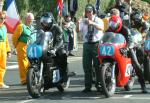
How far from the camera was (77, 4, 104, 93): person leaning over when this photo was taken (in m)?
13.2

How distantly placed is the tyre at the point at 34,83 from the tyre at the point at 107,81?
132 cm

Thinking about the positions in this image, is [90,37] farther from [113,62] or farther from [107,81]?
[107,81]

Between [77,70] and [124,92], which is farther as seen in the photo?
[77,70]

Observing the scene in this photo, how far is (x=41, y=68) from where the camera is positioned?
12406mm

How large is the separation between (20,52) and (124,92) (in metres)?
3.14

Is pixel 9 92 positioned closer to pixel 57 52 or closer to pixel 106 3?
pixel 57 52

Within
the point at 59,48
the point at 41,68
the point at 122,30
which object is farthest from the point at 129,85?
the point at 41,68

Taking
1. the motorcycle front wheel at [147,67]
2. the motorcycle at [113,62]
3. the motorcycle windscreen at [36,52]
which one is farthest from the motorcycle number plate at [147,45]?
the motorcycle windscreen at [36,52]

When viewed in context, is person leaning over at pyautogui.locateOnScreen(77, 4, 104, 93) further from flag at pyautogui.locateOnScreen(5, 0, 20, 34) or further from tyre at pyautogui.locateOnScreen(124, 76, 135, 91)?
flag at pyautogui.locateOnScreen(5, 0, 20, 34)

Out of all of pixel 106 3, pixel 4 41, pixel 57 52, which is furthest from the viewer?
pixel 106 3

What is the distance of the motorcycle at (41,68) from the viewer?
1220cm

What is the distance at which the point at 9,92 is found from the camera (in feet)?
44.8

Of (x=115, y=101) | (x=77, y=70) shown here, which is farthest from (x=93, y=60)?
(x=77, y=70)

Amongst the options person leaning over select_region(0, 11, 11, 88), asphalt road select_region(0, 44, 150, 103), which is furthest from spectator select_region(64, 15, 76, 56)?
person leaning over select_region(0, 11, 11, 88)
